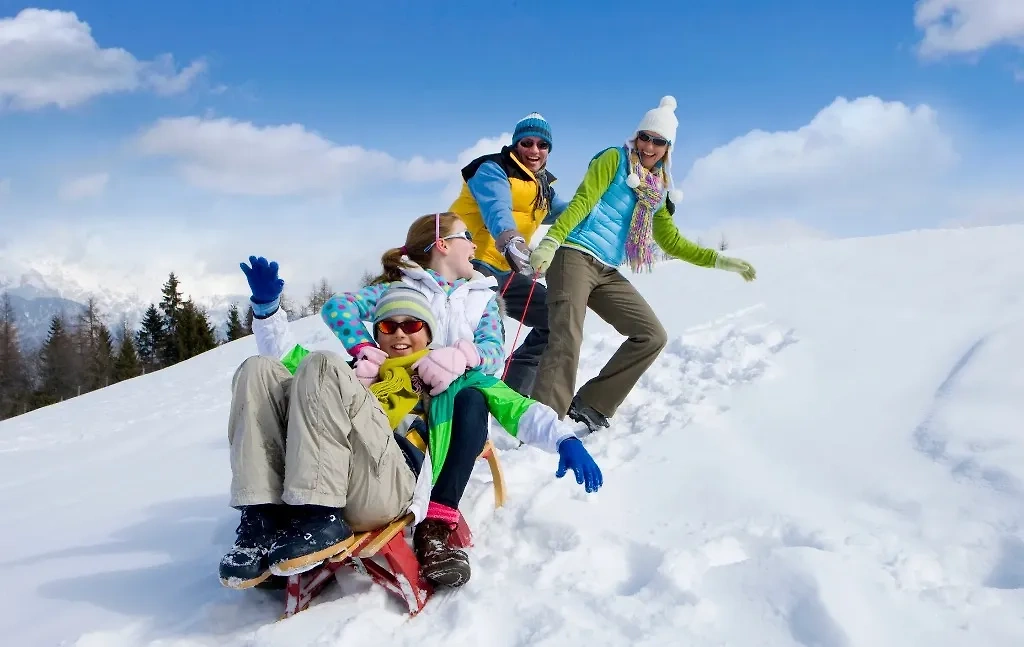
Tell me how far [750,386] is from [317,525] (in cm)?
322

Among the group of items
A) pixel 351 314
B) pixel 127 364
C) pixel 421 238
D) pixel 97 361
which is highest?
pixel 421 238

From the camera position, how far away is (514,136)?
4.42m

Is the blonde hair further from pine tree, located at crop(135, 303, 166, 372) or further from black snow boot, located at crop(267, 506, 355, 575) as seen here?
pine tree, located at crop(135, 303, 166, 372)

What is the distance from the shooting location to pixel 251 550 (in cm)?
208

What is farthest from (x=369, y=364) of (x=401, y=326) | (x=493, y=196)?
(x=493, y=196)

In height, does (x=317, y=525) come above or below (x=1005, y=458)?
above

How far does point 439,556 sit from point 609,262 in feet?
7.94

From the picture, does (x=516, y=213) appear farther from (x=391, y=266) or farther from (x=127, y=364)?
(x=127, y=364)

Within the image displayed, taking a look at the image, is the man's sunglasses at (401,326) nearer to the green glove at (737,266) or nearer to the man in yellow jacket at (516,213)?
the man in yellow jacket at (516,213)

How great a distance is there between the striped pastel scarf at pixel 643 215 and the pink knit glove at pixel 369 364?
7.14 feet

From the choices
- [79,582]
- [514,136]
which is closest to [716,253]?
[514,136]

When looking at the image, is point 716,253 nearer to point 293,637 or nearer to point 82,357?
point 293,637

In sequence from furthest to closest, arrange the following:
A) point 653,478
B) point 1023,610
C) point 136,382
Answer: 1. point 136,382
2. point 653,478
3. point 1023,610

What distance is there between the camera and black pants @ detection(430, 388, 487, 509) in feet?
8.49
